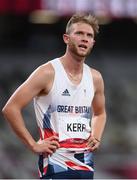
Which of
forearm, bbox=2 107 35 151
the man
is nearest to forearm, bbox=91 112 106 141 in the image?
the man

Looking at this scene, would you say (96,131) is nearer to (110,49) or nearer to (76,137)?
(76,137)

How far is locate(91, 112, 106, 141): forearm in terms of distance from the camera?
6.00 meters

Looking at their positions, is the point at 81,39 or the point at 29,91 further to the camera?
the point at 81,39

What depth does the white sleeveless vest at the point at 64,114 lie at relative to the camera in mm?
5617

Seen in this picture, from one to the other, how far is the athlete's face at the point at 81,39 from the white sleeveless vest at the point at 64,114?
0.18m

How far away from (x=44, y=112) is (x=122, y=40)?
1283cm

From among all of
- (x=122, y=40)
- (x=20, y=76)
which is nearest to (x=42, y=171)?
(x=20, y=76)

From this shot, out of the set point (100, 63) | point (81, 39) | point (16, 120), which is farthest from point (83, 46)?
point (100, 63)

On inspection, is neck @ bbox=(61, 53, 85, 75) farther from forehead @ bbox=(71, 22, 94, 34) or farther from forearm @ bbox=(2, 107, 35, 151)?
forearm @ bbox=(2, 107, 35, 151)

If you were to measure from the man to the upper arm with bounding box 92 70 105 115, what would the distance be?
14 cm

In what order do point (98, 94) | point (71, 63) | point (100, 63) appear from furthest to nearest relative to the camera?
1. point (100, 63)
2. point (98, 94)
3. point (71, 63)

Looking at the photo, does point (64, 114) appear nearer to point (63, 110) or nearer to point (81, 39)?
point (63, 110)

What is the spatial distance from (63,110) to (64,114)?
0.10ft

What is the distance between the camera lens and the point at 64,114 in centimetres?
565
